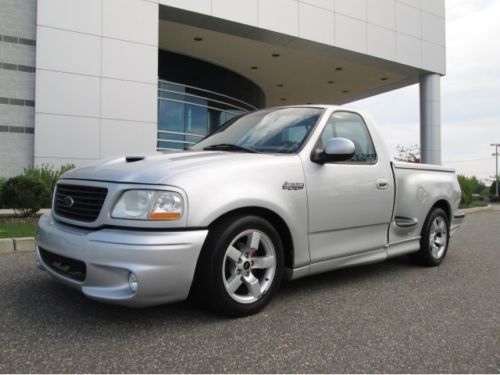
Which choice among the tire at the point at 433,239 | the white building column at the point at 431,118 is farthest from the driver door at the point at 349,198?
the white building column at the point at 431,118

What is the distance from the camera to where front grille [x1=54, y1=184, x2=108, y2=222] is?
295 cm

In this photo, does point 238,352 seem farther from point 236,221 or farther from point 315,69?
point 315,69

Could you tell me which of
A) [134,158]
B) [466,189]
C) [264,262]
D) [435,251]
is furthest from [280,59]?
[264,262]

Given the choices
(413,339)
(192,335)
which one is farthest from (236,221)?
(413,339)

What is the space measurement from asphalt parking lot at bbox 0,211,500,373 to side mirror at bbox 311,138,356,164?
1170 millimetres

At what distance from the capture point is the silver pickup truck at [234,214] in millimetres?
2738

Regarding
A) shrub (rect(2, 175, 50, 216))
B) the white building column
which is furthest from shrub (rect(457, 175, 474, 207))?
shrub (rect(2, 175, 50, 216))

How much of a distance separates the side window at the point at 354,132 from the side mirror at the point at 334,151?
0.32 metres

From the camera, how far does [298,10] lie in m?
14.9

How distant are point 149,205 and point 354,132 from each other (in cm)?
235

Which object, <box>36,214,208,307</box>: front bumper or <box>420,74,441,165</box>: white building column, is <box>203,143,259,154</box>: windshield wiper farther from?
<box>420,74,441,165</box>: white building column

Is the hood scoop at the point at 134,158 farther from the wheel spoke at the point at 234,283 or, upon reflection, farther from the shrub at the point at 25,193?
the shrub at the point at 25,193

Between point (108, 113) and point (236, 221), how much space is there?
29.9 feet

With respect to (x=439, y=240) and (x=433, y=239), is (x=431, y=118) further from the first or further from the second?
(x=433, y=239)
